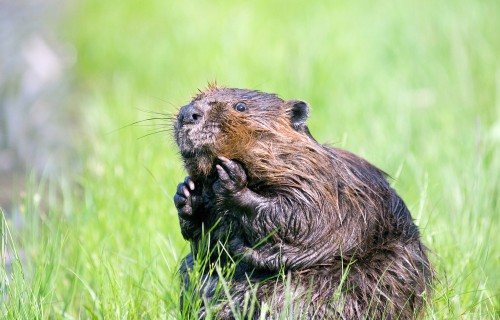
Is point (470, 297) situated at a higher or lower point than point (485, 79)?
lower

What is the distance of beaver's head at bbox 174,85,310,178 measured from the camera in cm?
329

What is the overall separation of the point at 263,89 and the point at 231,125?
305cm

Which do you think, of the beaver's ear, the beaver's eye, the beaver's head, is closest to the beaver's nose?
the beaver's head

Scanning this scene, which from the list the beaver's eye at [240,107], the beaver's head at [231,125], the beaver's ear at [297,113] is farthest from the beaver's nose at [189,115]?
the beaver's ear at [297,113]

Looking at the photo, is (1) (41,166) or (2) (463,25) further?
(2) (463,25)

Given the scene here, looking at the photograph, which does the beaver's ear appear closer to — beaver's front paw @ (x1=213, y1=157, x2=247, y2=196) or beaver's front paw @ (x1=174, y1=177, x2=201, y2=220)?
beaver's front paw @ (x1=213, y1=157, x2=247, y2=196)

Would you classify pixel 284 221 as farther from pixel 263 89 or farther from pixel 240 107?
pixel 263 89

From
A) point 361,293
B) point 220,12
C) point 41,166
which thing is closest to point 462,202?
point 361,293

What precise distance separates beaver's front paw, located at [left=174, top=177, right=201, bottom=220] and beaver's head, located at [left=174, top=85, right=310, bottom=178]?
54 mm

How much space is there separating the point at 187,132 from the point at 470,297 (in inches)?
53.9

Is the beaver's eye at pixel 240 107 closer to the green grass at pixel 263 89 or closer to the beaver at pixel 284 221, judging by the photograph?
the beaver at pixel 284 221

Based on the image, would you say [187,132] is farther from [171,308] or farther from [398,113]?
[398,113]

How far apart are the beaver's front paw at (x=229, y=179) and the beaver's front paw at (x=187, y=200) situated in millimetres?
129

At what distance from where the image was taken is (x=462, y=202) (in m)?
4.61
